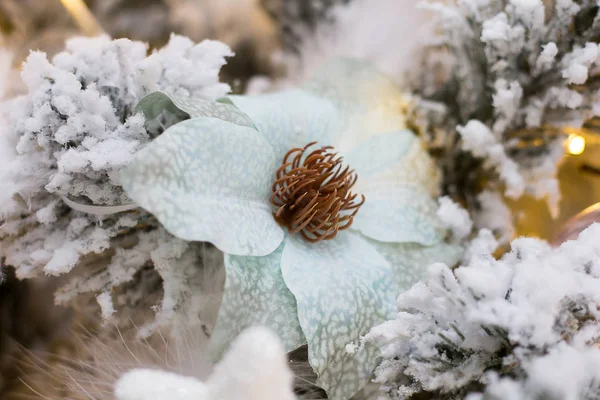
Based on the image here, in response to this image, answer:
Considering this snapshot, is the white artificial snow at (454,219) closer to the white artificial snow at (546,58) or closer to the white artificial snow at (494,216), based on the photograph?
the white artificial snow at (494,216)

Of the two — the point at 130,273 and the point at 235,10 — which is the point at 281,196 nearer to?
the point at 130,273

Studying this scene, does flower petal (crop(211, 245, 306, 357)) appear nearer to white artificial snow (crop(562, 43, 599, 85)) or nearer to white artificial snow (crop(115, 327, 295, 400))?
white artificial snow (crop(115, 327, 295, 400))

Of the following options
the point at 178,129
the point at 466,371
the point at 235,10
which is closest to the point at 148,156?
the point at 178,129

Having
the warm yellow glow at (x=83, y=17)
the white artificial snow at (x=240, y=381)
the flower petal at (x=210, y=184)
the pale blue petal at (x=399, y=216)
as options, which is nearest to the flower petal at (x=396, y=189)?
the pale blue petal at (x=399, y=216)

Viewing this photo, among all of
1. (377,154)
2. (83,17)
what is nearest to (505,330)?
(377,154)

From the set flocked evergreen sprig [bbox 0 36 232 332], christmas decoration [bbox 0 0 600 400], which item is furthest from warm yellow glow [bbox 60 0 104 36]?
flocked evergreen sprig [bbox 0 36 232 332]

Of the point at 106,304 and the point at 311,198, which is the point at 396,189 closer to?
the point at 311,198
